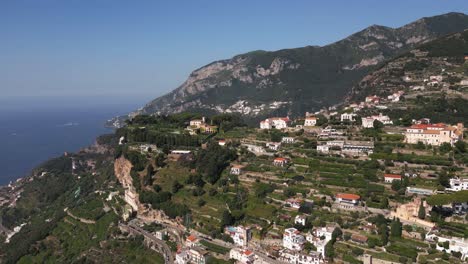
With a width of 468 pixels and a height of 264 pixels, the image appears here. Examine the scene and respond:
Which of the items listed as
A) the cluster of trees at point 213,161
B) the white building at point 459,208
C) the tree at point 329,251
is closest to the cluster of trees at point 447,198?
the white building at point 459,208

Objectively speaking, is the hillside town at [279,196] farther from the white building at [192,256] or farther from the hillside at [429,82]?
the hillside at [429,82]

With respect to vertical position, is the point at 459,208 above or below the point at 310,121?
below

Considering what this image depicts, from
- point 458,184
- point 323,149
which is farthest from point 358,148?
point 458,184

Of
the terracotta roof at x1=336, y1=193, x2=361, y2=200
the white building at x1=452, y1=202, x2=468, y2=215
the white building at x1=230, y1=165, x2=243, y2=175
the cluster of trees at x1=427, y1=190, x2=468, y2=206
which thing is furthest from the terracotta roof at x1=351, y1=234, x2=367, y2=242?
the white building at x1=230, y1=165, x2=243, y2=175

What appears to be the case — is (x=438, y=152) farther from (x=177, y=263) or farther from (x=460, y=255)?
(x=177, y=263)

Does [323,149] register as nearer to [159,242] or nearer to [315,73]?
[159,242]
